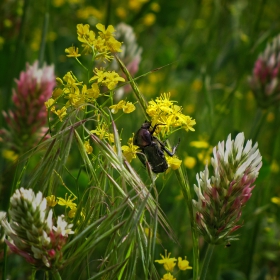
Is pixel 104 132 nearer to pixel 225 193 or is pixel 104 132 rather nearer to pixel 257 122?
pixel 225 193

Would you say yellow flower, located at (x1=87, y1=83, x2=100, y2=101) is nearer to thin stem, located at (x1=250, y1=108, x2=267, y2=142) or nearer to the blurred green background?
the blurred green background

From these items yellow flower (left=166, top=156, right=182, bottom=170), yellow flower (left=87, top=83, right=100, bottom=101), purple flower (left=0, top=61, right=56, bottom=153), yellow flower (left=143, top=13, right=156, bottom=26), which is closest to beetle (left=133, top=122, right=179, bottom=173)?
yellow flower (left=166, top=156, right=182, bottom=170)

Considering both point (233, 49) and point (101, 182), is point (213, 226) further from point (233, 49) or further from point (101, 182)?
point (233, 49)

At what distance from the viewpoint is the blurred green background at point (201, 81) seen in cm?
231

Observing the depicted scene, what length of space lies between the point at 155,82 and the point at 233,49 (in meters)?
0.67

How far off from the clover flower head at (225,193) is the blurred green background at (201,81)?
578 mm

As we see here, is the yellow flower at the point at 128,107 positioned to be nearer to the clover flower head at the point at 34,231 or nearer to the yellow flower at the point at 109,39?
the yellow flower at the point at 109,39

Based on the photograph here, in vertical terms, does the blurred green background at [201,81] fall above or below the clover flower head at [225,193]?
above

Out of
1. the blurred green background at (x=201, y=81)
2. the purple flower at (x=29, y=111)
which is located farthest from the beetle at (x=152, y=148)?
the purple flower at (x=29, y=111)

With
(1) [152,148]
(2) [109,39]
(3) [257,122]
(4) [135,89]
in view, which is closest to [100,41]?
(2) [109,39]

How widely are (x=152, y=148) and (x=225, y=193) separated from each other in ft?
0.58

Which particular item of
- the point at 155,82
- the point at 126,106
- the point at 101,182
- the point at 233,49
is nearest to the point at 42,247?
the point at 101,182

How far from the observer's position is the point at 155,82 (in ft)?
11.9

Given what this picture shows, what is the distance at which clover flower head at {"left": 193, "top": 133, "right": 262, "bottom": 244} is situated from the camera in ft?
4.01
